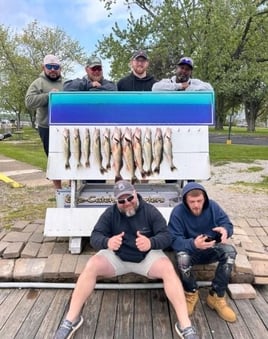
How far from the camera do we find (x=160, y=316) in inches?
110

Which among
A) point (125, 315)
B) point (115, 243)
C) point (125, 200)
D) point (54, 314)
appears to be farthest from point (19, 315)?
point (125, 200)

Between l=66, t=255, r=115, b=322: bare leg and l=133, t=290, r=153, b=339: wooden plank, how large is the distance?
343 mm

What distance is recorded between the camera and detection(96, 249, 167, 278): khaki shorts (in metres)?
2.78

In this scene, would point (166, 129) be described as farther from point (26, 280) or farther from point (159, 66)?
point (159, 66)

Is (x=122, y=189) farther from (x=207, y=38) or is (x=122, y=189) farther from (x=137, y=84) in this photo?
(x=207, y=38)

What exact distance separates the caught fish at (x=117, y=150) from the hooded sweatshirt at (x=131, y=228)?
803mm

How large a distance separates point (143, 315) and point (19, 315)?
0.85 m

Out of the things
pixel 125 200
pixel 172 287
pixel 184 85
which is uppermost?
pixel 184 85

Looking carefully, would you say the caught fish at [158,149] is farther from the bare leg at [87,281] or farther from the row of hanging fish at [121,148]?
→ the bare leg at [87,281]

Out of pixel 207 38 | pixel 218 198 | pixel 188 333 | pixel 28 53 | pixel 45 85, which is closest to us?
pixel 188 333

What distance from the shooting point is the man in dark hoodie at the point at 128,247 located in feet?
8.56

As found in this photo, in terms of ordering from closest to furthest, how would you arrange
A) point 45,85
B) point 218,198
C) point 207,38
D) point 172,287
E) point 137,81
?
point 172,287
point 137,81
point 45,85
point 218,198
point 207,38

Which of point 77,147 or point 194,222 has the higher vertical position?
point 77,147

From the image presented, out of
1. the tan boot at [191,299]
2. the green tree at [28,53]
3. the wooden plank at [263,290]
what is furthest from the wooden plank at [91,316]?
the green tree at [28,53]
